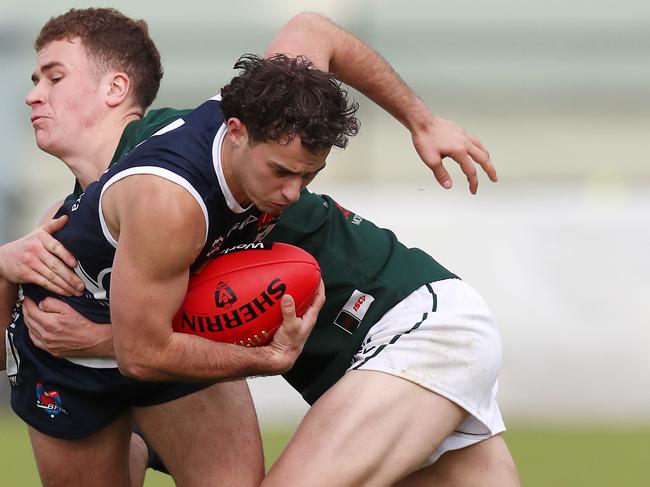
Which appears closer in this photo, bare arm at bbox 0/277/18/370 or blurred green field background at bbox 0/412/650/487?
bare arm at bbox 0/277/18/370

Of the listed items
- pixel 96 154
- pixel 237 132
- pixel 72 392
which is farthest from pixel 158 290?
pixel 96 154

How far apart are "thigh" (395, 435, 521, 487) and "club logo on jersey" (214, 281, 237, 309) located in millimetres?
1085

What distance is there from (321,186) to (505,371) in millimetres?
1840

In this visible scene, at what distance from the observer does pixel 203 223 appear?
142 inches

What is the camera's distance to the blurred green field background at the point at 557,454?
21.2ft

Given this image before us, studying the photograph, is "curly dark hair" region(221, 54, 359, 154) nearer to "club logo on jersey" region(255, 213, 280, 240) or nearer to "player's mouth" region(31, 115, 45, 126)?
"club logo on jersey" region(255, 213, 280, 240)

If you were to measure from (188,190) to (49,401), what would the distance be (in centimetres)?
111

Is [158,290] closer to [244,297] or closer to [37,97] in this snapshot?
[244,297]

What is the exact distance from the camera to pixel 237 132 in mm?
3660

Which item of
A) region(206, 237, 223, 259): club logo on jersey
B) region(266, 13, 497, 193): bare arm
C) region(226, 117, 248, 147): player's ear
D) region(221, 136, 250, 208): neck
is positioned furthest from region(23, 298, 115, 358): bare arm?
region(266, 13, 497, 193): bare arm

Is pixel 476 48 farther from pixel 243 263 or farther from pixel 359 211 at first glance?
pixel 243 263

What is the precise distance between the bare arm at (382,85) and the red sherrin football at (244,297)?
2.76ft

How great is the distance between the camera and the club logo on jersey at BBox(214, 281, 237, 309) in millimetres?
3801

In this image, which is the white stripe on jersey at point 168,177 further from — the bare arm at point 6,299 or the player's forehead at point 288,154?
the bare arm at point 6,299
